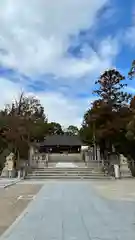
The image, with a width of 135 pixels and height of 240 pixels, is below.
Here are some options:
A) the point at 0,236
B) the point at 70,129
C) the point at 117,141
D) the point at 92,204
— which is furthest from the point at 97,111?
the point at 70,129

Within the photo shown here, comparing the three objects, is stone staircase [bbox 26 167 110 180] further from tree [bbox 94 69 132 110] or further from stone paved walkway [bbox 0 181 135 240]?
stone paved walkway [bbox 0 181 135 240]

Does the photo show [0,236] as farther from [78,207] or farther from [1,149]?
[1,149]

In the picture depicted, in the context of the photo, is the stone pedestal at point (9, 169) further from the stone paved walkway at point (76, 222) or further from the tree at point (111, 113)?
the stone paved walkway at point (76, 222)

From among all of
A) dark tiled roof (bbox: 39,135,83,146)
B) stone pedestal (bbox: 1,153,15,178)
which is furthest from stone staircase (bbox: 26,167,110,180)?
dark tiled roof (bbox: 39,135,83,146)

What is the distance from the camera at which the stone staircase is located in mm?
36156

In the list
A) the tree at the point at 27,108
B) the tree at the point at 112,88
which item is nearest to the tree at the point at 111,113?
the tree at the point at 112,88

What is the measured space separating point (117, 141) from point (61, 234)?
120 feet

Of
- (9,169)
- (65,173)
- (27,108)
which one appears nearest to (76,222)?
(9,169)

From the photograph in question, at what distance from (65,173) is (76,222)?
27956 mm

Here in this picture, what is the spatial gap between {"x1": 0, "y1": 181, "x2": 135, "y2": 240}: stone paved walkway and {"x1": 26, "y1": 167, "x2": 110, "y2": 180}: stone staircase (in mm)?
21436

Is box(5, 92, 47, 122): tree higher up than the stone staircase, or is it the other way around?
box(5, 92, 47, 122): tree

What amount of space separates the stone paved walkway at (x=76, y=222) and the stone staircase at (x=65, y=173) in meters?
21.4

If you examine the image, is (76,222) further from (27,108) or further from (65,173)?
(27,108)

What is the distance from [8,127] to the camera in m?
45.8
